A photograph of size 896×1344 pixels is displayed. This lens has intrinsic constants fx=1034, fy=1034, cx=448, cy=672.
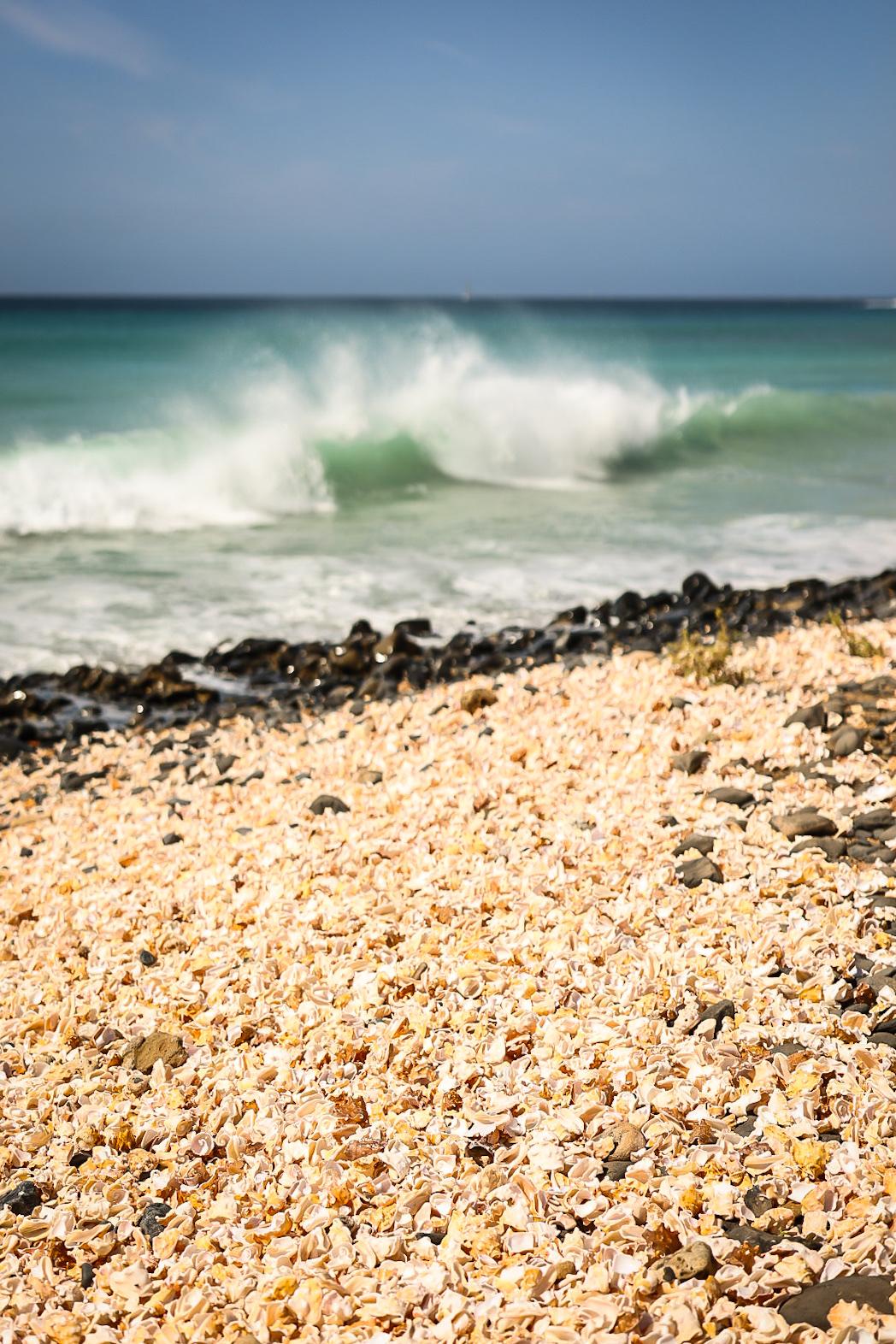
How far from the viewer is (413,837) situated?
3.93 m

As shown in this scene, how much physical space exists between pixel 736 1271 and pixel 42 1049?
1967 millimetres

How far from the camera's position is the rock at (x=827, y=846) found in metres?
3.50

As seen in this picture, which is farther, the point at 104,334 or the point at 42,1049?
the point at 104,334

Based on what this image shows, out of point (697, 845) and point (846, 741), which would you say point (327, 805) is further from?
point (846, 741)

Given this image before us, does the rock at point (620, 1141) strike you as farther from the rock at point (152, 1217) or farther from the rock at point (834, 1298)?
the rock at point (152, 1217)

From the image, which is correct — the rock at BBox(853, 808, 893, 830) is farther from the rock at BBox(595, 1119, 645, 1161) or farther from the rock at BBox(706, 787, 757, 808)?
the rock at BBox(595, 1119, 645, 1161)

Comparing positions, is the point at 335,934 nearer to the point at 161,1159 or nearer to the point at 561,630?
the point at 161,1159

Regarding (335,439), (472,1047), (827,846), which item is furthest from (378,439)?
(472,1047)

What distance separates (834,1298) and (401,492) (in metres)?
14.0

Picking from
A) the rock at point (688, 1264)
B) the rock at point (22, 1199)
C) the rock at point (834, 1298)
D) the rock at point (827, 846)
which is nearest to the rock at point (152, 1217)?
the rock at point (22, 1199)

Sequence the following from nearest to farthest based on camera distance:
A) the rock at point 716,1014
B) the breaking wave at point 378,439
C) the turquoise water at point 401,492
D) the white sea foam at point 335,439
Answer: the rock at point 716,1014 → the turquoise water at point 401,492 → the white sea foam at point 335,439 → the breaking wave at point 378,439

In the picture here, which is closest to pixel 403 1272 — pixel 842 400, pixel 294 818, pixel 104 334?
pixel 294 818

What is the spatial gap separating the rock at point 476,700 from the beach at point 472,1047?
758 mm

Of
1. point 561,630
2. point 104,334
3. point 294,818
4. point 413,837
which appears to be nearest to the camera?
point 413,837
